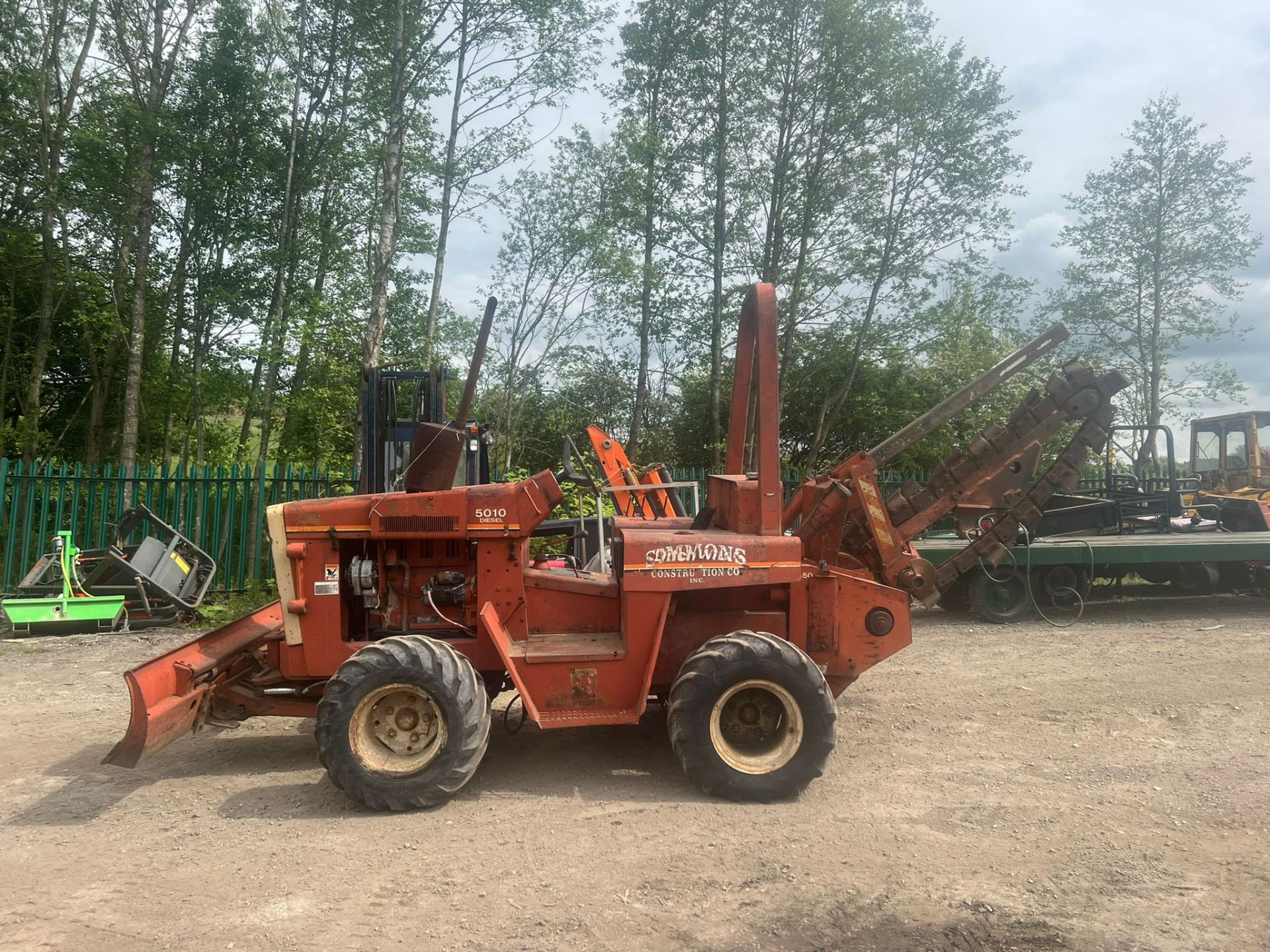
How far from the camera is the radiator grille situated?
195 inches

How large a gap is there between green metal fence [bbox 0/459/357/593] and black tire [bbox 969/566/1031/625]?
27.4 feet

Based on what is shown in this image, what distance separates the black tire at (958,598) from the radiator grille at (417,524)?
803cm

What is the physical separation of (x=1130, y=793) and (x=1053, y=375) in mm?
3716

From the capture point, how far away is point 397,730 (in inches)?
179

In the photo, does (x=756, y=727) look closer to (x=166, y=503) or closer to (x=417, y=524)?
(x=417, y=524)

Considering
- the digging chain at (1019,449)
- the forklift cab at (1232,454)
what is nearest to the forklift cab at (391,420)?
the digging chain at (1019,449)

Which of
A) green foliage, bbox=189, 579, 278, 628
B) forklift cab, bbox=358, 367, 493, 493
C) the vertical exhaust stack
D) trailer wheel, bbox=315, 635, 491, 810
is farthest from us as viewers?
green foliage, bbox=189, 579, 278, 628

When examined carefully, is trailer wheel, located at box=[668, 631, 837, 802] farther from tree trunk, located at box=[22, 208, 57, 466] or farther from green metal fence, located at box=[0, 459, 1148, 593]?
tree trunk, located at box=[22, 208, 57, 466]

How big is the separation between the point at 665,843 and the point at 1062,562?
8.38 meters

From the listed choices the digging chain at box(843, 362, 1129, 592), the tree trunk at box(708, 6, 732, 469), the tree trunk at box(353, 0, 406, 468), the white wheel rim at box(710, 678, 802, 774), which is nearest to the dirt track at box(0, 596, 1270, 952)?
the white wheel rim at box(710, 678, 802, 774)

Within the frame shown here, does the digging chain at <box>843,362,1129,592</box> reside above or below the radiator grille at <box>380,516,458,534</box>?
above

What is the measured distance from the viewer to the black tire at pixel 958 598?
434 inches

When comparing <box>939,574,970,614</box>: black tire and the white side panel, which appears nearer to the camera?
the white side panel

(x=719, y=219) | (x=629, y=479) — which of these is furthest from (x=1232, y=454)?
(x=629, y=479)
